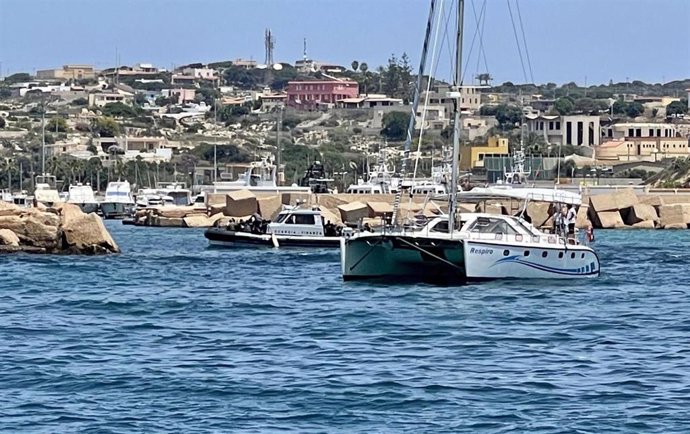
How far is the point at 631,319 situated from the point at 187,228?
52.1 m

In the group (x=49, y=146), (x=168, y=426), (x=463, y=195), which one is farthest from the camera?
(x=49, y=146)

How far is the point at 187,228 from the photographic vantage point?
79312mm

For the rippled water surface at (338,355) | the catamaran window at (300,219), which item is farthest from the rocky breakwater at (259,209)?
the rippled water surface at (338,355)

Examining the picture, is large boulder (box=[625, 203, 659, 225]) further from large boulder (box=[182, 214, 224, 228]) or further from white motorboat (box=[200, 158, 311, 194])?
large boulder (box=[182, 214, 224, 228])

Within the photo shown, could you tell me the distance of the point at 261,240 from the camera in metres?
53.1

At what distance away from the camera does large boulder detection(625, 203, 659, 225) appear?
241ft

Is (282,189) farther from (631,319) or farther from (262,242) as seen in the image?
(631,319)

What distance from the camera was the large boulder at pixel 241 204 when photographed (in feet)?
243

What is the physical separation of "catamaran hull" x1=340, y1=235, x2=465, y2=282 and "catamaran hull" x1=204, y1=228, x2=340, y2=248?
15842 mm

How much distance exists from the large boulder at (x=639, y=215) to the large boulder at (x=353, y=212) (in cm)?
1205

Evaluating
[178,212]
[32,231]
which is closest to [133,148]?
[178,212]

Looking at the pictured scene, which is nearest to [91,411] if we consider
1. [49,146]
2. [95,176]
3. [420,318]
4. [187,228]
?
[420,318]

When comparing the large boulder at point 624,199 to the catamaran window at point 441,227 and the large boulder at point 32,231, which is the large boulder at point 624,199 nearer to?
the large boulder at point 32,231

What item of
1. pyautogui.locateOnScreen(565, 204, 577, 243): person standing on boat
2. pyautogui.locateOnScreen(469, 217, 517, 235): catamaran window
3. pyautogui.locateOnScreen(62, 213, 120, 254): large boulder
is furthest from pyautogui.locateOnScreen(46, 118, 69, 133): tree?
pyautogui.locateOnScreen(469, 217, 517, 235): catamaran window
